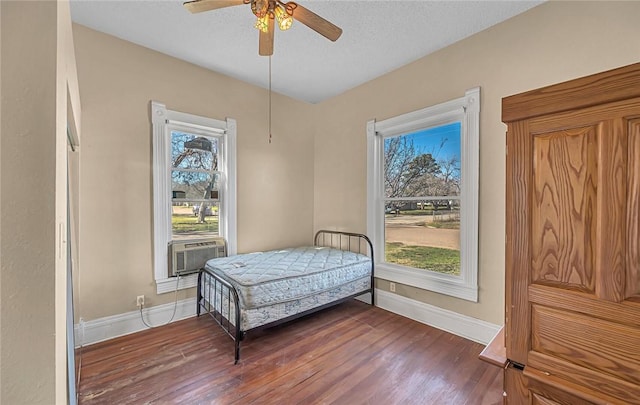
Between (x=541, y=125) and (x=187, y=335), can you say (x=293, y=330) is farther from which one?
(x=541, y=125)

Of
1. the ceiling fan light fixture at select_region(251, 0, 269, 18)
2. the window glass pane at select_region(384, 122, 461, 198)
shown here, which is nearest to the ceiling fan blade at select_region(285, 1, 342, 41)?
the ceiling fan light fixture at select_region(251, 0, 269, 18)

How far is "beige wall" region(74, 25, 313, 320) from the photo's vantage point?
2.41 m

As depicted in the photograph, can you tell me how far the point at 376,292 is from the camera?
333 cm

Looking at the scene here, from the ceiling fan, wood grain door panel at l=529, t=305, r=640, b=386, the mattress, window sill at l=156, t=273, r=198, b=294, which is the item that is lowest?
the mattress

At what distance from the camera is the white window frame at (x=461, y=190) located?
2502mm

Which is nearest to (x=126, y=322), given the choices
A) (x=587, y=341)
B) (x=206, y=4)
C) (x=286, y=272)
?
(x=286, y=272)

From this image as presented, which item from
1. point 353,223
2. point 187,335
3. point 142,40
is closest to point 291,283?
point 187,335

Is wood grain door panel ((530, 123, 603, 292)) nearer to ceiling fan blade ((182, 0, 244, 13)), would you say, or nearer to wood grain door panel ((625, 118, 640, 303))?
wood grain door panel ((625, 118, 640, 303))

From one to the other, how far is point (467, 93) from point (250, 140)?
2.52 metres

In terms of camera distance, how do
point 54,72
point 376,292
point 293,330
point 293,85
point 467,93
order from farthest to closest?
point 293,85, point 376,292, point 293,330, point 467,93, point 54,72

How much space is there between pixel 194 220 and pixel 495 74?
11.2 ft

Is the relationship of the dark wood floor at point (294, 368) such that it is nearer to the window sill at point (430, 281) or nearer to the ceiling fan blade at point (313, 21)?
the window sill at point (430, 281)

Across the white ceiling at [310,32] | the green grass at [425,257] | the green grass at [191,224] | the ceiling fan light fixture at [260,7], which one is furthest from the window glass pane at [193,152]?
the green grass at [425,257]

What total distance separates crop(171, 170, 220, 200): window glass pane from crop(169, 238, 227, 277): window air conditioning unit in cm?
53
